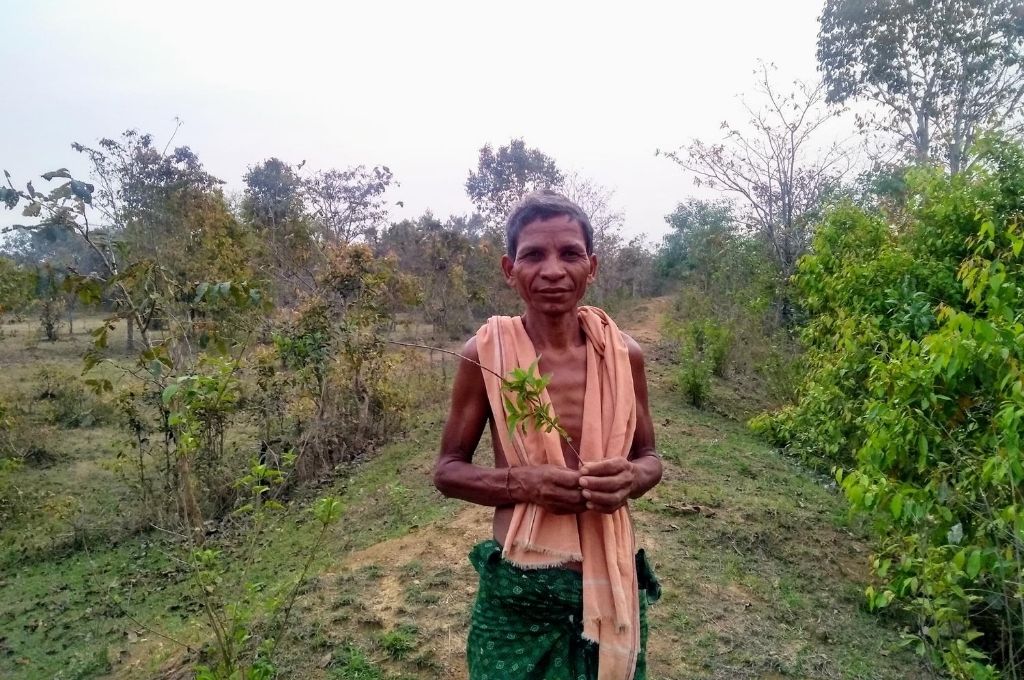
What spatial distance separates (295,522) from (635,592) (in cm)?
529

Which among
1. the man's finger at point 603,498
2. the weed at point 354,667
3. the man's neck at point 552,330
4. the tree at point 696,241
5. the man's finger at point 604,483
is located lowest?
the weed at point 354,667

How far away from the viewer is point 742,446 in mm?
7621

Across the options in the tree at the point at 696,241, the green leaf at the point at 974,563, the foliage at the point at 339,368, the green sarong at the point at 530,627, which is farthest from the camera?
the tree at the point at 696,241

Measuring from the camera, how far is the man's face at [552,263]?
1.57 m

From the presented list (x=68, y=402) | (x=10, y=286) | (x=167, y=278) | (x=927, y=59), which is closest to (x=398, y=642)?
(x=167, y=278)

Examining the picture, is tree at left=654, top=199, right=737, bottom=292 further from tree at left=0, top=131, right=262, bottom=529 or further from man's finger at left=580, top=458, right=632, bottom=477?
man's finger at left=580, top=458, right=632, bottom=477

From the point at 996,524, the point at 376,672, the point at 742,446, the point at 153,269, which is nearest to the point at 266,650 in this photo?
the point at 376,672

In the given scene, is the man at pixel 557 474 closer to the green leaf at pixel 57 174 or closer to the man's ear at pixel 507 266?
the man's ear at pixel 507 266

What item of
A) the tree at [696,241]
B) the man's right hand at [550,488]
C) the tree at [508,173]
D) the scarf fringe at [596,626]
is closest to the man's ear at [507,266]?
the man's right hand at [550,488]

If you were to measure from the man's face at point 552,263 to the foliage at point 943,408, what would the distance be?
1.14 metres

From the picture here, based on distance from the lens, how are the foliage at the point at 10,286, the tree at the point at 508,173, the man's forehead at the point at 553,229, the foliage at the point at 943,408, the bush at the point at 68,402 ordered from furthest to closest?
the tree at the point at 508,173, the bush at the point at 68,402, the foliage at the point at 10,286, the foliage at the point at 943,408, the man's forehead at the point at 553,229

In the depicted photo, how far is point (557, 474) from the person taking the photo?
138cm

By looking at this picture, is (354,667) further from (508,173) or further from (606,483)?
(508,173)

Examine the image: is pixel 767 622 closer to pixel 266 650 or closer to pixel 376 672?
pixel 376 672
